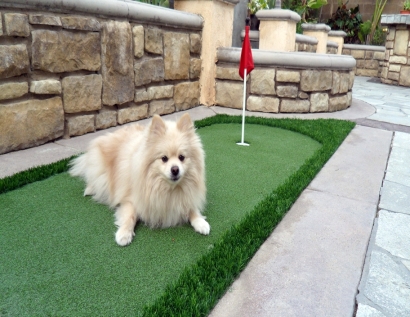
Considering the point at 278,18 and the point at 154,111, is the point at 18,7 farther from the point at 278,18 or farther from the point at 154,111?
the point at 278,18

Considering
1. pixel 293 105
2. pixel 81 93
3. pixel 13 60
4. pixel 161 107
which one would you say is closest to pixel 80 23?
pixel 81 93

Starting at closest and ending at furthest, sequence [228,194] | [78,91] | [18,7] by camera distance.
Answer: [228,194] < [18,7] < [78,91]

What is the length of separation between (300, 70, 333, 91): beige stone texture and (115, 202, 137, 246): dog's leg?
4.70 metres

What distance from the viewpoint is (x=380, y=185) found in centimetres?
345

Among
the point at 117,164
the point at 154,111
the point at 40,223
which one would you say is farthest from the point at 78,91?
the point at 40,223

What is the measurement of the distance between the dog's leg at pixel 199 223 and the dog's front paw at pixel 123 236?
455 millimetres

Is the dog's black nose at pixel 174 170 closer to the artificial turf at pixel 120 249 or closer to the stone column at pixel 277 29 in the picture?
the artificial turf at pixel 120 249

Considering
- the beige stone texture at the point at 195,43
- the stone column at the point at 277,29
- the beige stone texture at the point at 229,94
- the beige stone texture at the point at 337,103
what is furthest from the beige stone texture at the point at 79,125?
the stone column at the point at 277,29

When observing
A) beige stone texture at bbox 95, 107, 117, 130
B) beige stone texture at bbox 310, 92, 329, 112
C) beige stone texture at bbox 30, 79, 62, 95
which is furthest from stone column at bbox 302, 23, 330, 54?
beige stone texture at bbox 30, 79, 62, 95

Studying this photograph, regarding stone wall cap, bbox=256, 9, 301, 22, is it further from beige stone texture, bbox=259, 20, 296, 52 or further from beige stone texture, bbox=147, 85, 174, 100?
beige stone texture, bbox=147, 85, 174, 100

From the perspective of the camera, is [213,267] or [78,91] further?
[78,91]

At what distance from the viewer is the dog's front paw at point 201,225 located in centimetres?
243

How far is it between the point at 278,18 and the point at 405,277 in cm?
684

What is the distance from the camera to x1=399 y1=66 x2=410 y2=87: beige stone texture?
11.2 m
